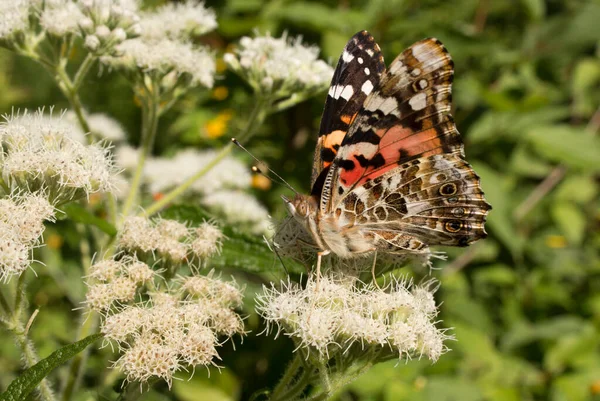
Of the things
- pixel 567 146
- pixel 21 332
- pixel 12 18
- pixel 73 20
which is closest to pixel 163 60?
pixel 73 20

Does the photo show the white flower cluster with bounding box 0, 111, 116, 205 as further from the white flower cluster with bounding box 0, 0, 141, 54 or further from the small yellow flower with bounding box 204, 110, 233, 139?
the small yellow flower with bounding box 204, 110, 233, 139

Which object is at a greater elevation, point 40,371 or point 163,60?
point 163,60

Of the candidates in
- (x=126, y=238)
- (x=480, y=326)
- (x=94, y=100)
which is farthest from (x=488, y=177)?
(x=94, y=100)

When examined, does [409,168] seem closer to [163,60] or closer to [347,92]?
[347,92]

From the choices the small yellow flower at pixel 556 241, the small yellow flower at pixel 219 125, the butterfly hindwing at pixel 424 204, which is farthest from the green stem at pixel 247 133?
the small yellow flower at pixel 556 241

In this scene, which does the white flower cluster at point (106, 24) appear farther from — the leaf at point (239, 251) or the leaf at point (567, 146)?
the leaf at point (567, 146)

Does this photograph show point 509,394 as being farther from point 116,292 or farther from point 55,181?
point 55,181
